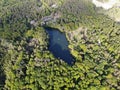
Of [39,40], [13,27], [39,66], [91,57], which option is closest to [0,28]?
[13,27]

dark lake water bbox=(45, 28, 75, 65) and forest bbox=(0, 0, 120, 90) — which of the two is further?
dark lake water bbox=(45, 28, 75, 65)

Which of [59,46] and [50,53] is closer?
→ [50,53]

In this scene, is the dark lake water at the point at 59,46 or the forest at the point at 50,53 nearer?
the forest at the point at 50,53

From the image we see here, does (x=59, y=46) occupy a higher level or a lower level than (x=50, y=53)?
higher

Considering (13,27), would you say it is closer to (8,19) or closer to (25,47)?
(8,19)
